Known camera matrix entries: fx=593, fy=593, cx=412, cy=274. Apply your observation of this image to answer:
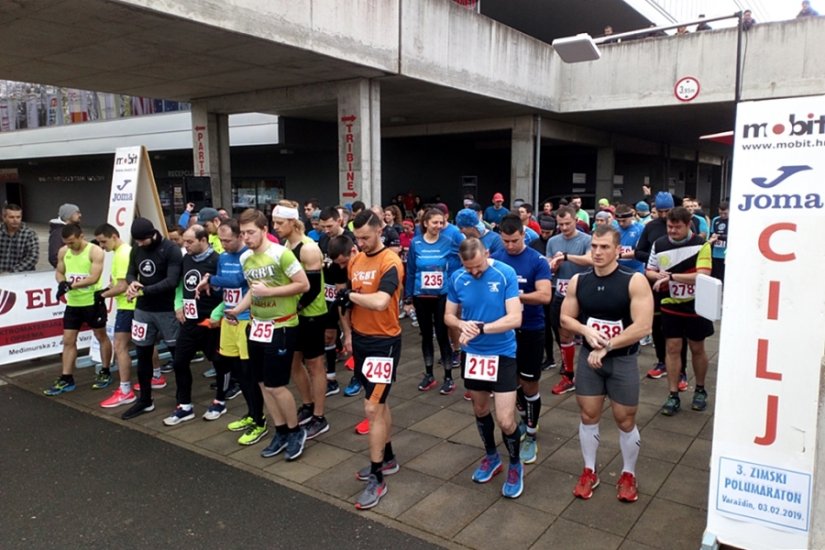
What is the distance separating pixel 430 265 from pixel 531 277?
1.65 metres

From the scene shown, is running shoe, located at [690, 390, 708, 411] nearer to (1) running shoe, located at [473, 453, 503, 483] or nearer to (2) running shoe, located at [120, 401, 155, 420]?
(1) running shoe, located at [473, 453, 503, 483]

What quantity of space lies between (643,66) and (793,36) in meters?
3.32

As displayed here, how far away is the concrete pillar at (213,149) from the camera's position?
1523 cm

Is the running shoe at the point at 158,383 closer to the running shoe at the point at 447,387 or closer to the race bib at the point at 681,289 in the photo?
the running shoe at the point at 447,387

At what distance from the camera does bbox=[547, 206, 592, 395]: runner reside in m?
5.89

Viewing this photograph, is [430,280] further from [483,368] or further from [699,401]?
[699,401]

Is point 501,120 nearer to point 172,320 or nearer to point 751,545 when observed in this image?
point 172,320

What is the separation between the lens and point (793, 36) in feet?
44.7

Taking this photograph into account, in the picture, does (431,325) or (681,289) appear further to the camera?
(431,325)

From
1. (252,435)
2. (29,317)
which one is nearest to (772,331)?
(252,435)

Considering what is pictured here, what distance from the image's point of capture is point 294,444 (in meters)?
4.86

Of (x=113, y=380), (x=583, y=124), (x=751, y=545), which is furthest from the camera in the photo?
(x=583, y=124)

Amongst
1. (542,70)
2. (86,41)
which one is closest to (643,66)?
(542,70)

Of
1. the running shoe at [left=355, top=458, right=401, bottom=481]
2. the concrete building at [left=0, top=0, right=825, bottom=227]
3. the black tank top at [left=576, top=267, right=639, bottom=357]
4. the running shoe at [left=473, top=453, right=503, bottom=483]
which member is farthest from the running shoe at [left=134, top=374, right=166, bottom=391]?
the black tank top at [left=576, top=267, right=639, bottom=357]
